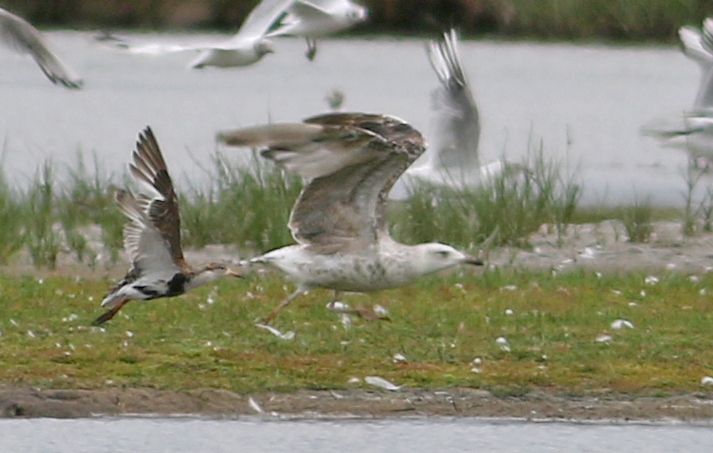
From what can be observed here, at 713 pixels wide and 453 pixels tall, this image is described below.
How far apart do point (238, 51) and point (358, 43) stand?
1899cm

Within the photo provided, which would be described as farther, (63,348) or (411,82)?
(411,82)

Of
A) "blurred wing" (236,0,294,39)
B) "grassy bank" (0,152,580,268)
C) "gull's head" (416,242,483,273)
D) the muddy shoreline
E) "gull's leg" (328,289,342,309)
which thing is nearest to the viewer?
the muddy shoreline

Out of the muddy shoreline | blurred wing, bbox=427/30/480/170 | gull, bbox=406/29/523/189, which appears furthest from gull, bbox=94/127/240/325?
blurred wing, bbox=427/30/480/170

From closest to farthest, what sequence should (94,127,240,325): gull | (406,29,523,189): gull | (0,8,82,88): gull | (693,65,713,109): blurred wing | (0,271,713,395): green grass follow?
(0,271,713,395): green grass → (94,127,240,325): gull → (0,8,82,88): gull → (406,29,523,189): gull → (693,65,713,109): blurred wing

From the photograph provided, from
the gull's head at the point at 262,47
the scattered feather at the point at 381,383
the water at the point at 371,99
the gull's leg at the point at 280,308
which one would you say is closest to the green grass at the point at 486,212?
the gull's head at the point at 262,47

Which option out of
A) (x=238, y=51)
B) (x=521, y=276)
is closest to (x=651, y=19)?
(x=238, y=51)

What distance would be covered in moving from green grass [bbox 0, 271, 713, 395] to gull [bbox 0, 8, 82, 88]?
1.42 m

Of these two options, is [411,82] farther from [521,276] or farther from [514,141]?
[521,276]

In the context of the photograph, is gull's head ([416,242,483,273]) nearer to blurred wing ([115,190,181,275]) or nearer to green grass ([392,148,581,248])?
blurred wing ([115,190,181,275])

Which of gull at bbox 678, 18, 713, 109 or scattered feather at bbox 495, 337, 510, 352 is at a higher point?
gull at bbox 678, 18, 713, 109

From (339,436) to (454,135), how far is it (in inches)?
276

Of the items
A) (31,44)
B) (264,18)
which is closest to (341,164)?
(31,44)

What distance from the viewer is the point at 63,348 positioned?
388 inches

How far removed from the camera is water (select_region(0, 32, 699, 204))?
22.8 meters
